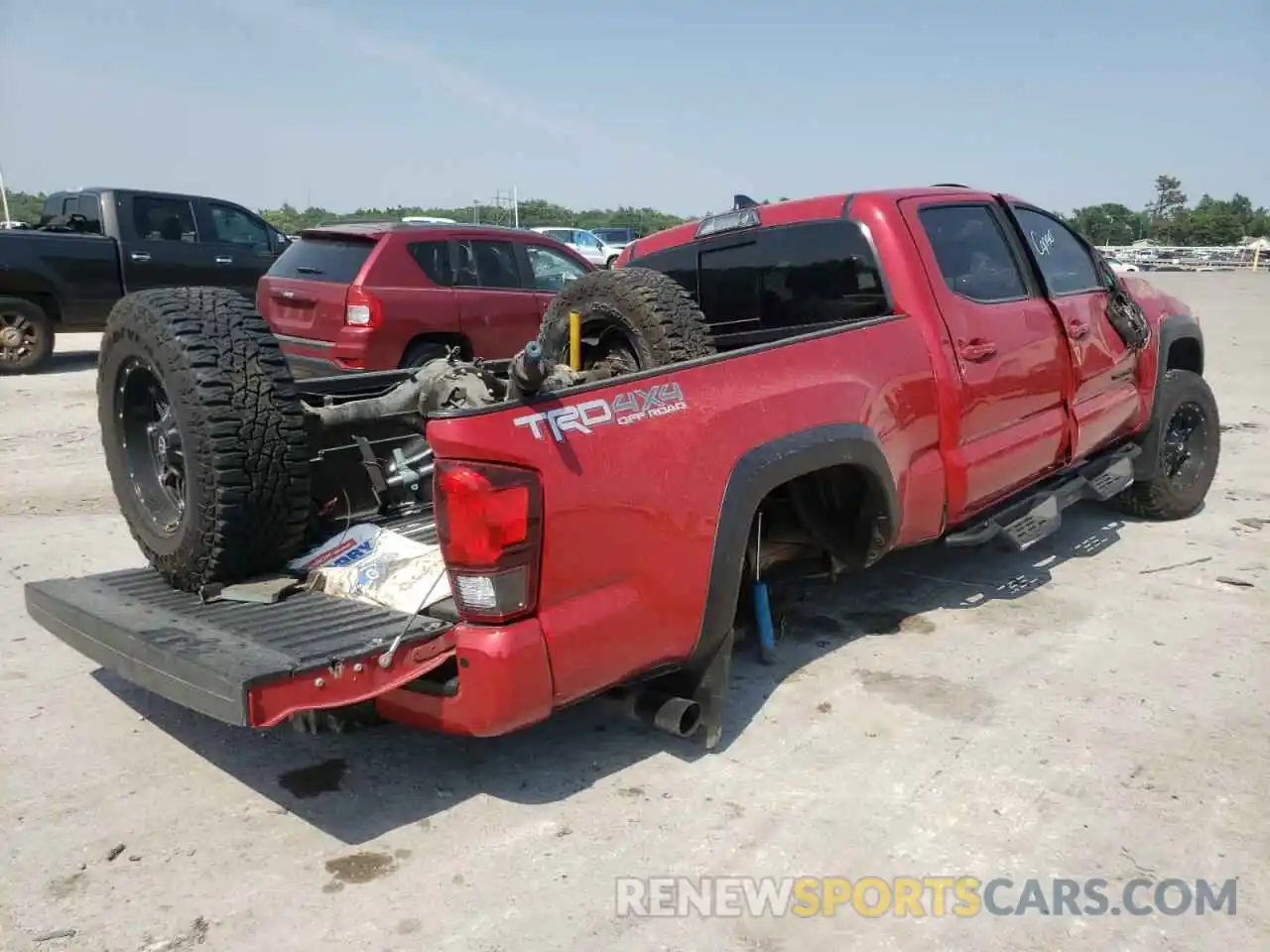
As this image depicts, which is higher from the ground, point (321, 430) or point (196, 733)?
point (321, 430)

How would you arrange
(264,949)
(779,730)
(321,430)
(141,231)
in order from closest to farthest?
(264,949)
(779,730)
(321,430)
(141,231)

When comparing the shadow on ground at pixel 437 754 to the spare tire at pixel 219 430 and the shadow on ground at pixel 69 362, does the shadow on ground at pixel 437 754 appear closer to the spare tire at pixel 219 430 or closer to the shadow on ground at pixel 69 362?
the spare tire at pixel 219 430

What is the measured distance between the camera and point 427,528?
373 centimetres

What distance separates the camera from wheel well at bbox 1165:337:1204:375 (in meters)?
6.26

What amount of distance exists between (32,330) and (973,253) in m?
11.2

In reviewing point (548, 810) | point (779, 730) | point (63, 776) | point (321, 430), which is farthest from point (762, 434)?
point (63, 776)

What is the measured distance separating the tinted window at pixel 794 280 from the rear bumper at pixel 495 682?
230 cm

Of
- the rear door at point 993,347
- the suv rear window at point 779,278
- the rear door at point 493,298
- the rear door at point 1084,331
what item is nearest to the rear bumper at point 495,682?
the rear door at point 993,347

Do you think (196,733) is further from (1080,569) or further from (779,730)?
(1080,569)

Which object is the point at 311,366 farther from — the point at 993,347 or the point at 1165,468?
the point at 1165,468

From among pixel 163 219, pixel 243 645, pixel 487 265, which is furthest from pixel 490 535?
pixel 163 219

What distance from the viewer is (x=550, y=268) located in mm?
9883

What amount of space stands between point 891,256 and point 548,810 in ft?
8.53

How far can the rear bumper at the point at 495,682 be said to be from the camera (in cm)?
280
